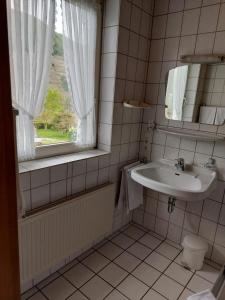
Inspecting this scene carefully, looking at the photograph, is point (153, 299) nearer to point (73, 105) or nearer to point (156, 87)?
point (73, 105)

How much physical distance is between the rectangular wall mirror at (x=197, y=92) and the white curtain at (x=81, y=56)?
0.71 meters

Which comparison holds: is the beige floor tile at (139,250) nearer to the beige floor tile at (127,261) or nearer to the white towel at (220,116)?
the beige floor tile at (127,261)

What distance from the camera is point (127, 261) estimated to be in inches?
75.0

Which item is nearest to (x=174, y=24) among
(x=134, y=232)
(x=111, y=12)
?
(x=111, y=12)

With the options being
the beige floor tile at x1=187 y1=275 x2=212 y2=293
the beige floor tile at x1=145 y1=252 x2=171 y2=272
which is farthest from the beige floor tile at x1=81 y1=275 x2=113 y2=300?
the beige floor tile at x1=187 y1=275 x2=212 y2=293

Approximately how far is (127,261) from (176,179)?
82 cm

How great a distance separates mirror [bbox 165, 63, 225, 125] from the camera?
173 cm

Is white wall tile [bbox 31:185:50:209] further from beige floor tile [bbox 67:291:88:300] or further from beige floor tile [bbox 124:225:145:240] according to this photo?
beige floor tile [bbox 124:225:145:240]

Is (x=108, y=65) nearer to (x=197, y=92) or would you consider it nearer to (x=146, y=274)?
(x=197, y=92)

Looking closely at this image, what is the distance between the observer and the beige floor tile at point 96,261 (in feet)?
5.94

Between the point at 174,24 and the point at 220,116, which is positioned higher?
the point at 174,24

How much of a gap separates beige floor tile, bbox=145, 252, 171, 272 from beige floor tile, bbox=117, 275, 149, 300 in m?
0.24

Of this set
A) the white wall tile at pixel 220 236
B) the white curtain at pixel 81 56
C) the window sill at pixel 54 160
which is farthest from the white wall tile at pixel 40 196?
the white wall tile at pixel 220 236

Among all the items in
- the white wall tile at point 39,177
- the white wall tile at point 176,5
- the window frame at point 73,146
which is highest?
the white wall tile at point 176,5
